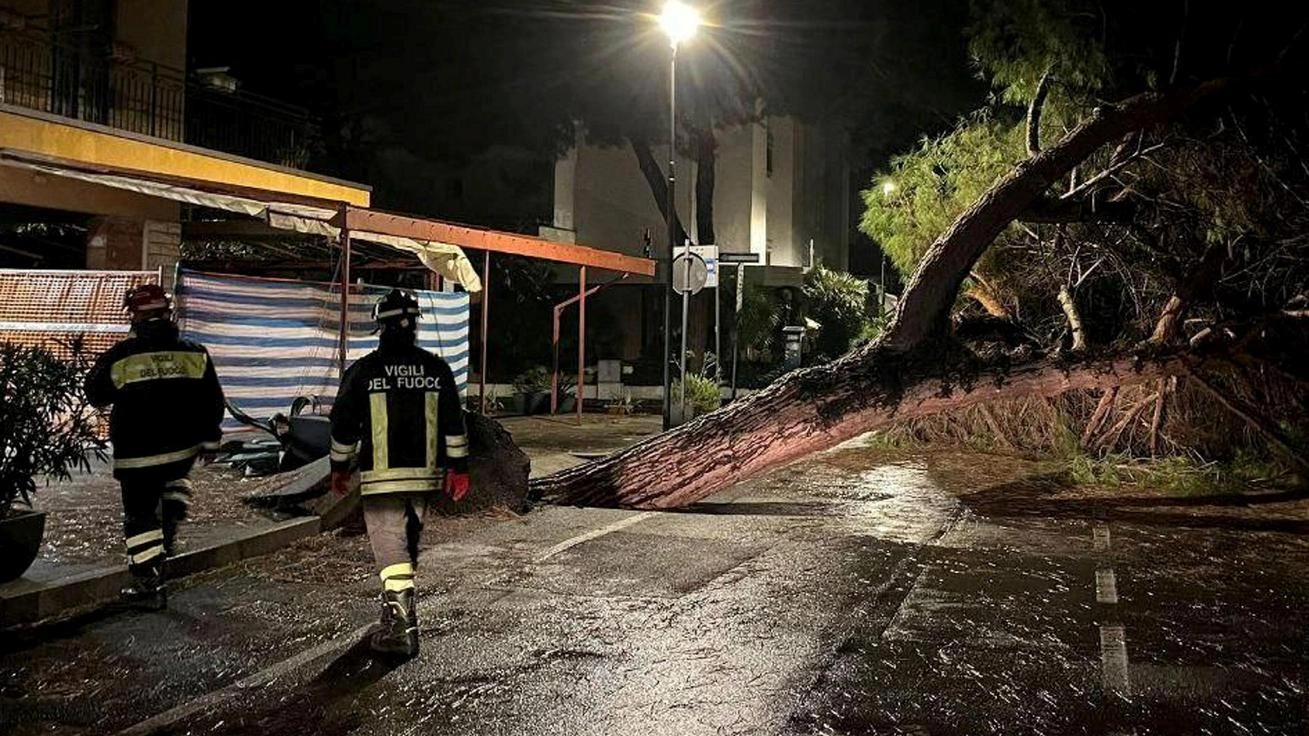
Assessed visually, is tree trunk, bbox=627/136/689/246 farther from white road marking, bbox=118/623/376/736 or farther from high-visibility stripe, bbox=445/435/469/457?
white road marking, bbox=118/623/376/736

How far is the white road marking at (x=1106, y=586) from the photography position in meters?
6.93

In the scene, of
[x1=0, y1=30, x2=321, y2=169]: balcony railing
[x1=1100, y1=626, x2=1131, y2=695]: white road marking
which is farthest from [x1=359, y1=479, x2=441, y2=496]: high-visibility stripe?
[x1=0, y1=30, x2=321, y2=169]: balcony railing

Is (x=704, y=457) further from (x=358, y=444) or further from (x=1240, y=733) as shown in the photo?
(x=1240, y=733)

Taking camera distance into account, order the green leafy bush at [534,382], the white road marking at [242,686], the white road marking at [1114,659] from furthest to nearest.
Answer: the green leafy bush at [534,382], the white road marking at [1114,659], the white road marking at [242,686]

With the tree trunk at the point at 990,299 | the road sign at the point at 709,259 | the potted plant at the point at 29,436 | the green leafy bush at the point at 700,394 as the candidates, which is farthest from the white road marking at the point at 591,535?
the green leafy bush at the point at 700,394

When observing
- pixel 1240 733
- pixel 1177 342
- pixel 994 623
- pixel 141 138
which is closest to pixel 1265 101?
pixel 1177 342

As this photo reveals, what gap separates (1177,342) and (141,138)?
40.3ft

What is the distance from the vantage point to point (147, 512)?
6.05 meters

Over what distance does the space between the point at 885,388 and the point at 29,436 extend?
688cm

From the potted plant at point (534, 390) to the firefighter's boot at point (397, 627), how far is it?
15.5 metres

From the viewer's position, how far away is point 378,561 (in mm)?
5480

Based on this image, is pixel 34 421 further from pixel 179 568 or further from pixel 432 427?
pixel 432 427

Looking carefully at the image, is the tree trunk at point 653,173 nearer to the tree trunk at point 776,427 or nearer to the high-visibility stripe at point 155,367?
the tree trunk at point 776,427

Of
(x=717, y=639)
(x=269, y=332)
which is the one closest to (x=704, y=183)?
(x=269, y=332)
